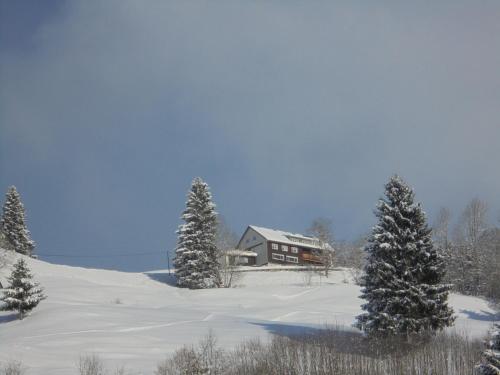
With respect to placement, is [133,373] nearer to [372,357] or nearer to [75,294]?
[372,357]

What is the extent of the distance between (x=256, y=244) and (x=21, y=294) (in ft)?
195

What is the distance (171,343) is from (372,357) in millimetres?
10075

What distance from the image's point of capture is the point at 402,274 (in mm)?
22766

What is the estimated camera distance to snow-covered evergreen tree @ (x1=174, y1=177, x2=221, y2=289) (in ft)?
181

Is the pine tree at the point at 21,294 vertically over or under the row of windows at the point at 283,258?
under

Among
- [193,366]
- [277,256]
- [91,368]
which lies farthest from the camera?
[277,256]

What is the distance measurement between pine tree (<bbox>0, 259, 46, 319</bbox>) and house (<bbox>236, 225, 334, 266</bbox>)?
5321cm

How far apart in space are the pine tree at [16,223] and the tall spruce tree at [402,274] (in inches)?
2131

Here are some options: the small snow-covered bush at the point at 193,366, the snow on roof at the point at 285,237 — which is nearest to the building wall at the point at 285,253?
the snow on roof at the point at 285,237

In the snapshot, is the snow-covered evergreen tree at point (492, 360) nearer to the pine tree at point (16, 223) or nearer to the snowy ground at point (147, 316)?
the snowy ground at point (147, 316)

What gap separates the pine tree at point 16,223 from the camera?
65863 millimetres

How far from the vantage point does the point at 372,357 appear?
16672mm

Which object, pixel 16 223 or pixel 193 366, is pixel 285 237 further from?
pixel 193 366

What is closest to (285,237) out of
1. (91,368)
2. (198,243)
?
(198,243)
